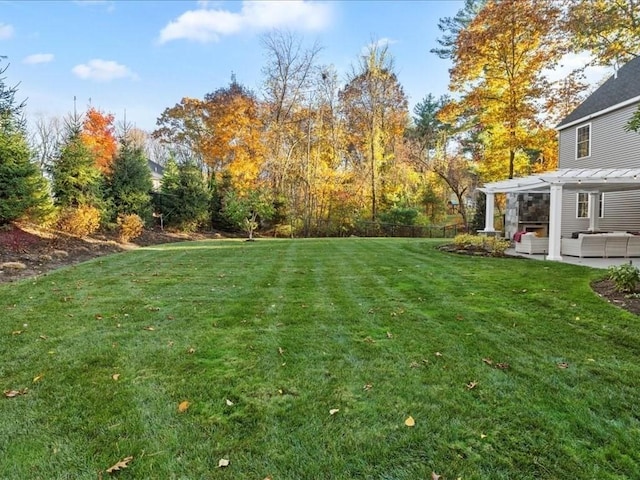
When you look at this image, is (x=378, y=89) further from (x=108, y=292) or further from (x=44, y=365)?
(x=44, y=365)

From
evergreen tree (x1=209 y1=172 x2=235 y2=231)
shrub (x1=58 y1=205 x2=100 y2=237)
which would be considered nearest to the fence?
evergreen tree (x1=209 y1=172 x2=235 y2=231)

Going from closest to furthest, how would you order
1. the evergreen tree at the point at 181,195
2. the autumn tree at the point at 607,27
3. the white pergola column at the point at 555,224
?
1. the autumn tree at the point at 607,27
2. the white pergola column at the point at 555,224
3. the evergreen tree at the point at 181,195

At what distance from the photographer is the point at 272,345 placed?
373 centimetres

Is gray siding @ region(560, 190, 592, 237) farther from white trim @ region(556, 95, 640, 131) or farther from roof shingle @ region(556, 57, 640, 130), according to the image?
roof shingle @ region(556, 57, 640, 130)

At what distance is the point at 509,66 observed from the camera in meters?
16.4

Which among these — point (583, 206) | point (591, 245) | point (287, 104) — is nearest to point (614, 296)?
point (591, 245)

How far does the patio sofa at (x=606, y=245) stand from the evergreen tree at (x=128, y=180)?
15.2 meters

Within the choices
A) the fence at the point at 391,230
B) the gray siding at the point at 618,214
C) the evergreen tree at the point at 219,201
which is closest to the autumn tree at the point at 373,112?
the fence at the point at 391,230

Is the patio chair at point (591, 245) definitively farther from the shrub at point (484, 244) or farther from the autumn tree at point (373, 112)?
the autumn tree at point (373, 112)

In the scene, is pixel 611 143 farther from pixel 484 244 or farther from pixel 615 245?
pixel 484 244

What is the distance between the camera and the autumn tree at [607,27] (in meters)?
8.02

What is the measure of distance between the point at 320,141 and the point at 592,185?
1523 centimetres

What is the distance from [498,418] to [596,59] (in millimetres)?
11622

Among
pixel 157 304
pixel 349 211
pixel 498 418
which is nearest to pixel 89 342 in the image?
pixel 157 304
